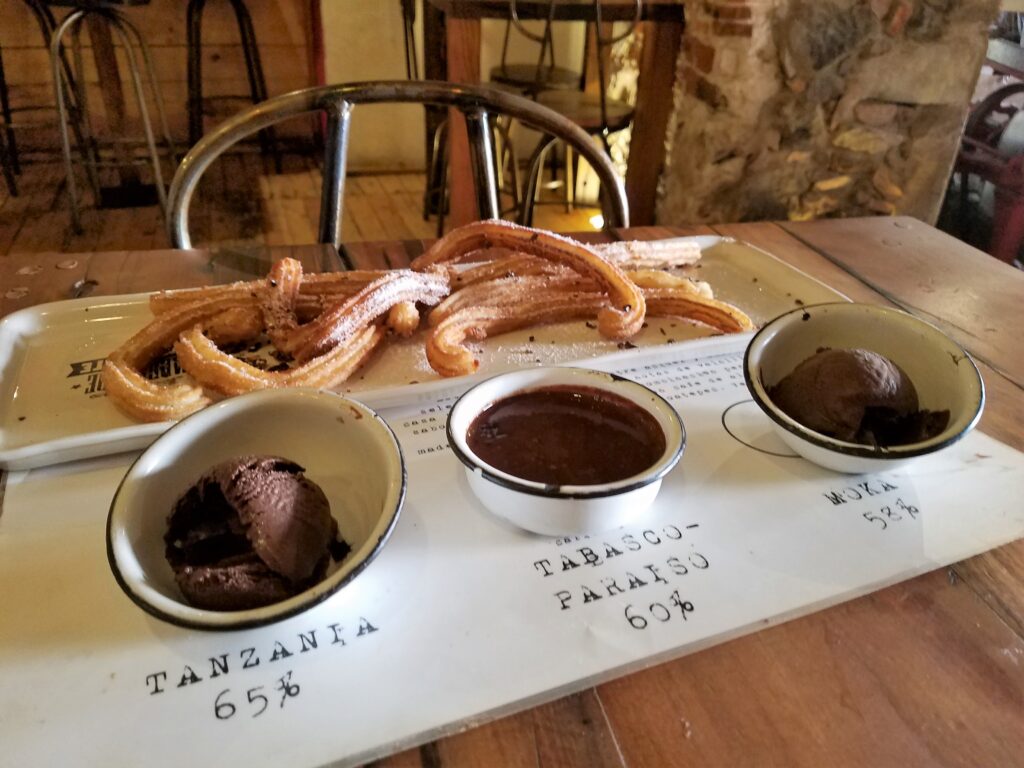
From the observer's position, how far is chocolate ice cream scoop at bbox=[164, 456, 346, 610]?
0.46 m

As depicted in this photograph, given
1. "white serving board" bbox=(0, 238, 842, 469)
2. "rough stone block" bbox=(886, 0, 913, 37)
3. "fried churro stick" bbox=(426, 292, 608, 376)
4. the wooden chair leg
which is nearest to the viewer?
"white serving board" bbox=(0, 238, 842, 469)

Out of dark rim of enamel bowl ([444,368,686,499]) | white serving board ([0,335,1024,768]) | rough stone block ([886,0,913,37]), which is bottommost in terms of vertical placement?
white serving board ([0,335,1024,768])

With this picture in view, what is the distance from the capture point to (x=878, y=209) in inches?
78.1

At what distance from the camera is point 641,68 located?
208cm

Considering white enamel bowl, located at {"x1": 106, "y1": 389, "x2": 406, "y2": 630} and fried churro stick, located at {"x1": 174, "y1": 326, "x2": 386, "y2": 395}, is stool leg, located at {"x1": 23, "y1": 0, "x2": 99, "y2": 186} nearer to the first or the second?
fried churro stick, located at {"x1": 174, "y1": 326, "x2": 386, "y2": 395}

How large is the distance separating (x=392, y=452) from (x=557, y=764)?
247mm

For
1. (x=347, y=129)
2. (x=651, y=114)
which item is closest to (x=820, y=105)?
(x=651, y=114)

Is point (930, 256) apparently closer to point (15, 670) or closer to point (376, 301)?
point (376, 301)

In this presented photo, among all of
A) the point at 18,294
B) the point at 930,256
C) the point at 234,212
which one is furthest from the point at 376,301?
the point at 234,212

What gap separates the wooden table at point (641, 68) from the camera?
193 centimetres

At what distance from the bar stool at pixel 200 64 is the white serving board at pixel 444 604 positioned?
9.65 feet

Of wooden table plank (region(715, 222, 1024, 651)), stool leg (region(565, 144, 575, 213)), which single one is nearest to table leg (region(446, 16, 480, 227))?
stool leg (region(565, 144, 575, 213))

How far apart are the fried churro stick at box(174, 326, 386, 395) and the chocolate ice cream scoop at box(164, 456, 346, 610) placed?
0.23m

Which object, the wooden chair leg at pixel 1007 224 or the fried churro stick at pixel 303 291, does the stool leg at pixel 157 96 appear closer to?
the fried churro stick at pixel 303 291
